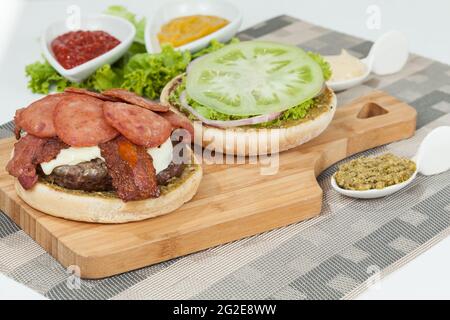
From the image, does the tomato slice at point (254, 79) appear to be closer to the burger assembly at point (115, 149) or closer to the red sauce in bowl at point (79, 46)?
the burger assembly at point (115, 149)

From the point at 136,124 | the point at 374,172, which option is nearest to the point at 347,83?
the point at 374,172

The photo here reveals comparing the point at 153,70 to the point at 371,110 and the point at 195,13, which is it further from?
the point at 371,110

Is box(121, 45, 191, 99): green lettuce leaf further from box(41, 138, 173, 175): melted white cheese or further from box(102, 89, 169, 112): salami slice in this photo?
box(41, 138, 173, 175): melted white cheese

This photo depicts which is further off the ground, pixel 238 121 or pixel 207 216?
pixel 238 121

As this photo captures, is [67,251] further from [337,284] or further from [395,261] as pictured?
[395,261]

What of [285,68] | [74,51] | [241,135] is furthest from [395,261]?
[74,51]

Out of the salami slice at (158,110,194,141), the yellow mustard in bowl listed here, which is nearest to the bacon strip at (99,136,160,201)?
the salami slice at (158,110,194,141)
